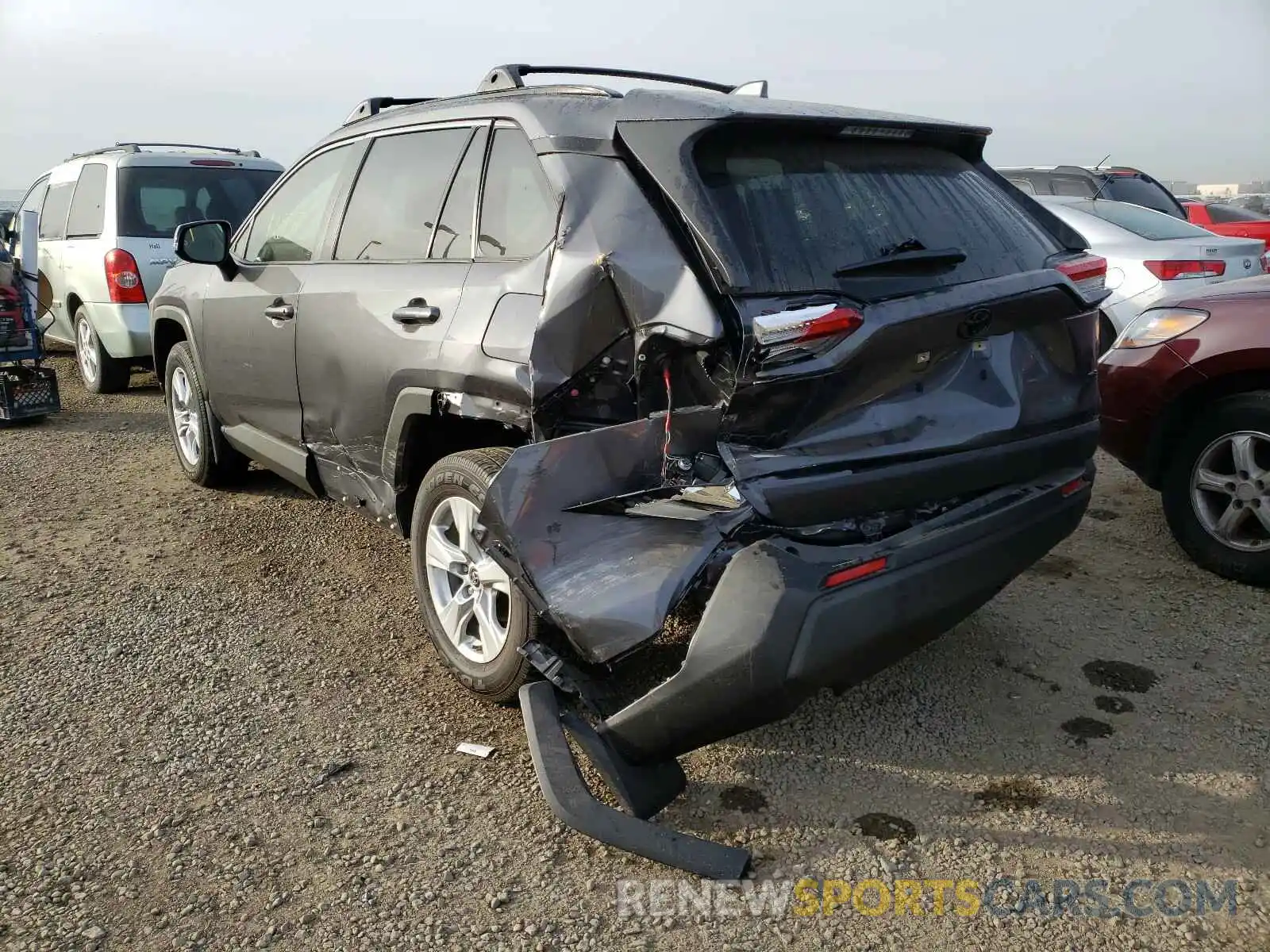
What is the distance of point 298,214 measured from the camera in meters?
4.42

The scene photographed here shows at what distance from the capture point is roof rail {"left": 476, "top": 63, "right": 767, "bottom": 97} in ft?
11.4

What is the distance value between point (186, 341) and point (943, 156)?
13.4ft

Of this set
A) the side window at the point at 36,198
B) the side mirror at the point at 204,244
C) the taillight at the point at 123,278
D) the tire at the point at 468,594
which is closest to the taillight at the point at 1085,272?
the tire at the point at 468,594

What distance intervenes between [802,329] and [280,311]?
2577 millimetres

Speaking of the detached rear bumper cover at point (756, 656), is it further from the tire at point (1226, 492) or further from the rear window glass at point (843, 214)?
the tire at point (1226, 492)

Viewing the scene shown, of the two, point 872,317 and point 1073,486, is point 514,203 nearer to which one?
point 872,317

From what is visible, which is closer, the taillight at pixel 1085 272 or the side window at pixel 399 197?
the taillight at pixel 1085 272

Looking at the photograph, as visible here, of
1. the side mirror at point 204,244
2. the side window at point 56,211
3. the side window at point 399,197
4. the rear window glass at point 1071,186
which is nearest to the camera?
the side window at point 399,197

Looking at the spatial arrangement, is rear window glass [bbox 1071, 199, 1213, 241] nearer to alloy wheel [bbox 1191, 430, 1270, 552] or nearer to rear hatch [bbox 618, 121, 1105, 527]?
alloy wheel [bbox 1191, 430, 1270, 552]

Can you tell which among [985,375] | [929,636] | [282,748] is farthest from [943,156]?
[282,748]

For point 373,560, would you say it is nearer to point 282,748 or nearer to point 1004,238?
point 282,748

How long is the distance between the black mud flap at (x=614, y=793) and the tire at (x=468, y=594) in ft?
0.83

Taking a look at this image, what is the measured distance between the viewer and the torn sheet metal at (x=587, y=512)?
2.53 m

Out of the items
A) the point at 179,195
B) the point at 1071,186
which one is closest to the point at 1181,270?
the point at 1071,186
